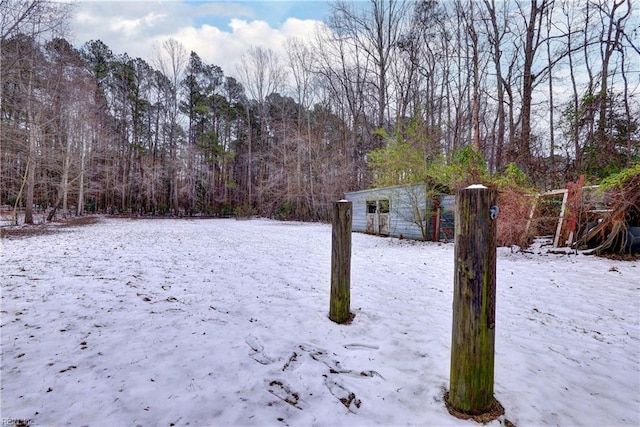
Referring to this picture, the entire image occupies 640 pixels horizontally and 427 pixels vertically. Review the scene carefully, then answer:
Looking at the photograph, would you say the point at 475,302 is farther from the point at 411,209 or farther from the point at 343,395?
the point at 411,209

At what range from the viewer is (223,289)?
158 inches

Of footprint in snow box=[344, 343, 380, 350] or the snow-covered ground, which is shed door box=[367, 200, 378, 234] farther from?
footprint in snow box=[344, 343, 380, 350]

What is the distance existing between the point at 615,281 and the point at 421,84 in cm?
1849

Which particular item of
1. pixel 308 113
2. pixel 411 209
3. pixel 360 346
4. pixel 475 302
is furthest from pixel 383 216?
pixel 308 113

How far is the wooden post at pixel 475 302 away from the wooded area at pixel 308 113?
8.75 m

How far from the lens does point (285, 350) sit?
238 cm

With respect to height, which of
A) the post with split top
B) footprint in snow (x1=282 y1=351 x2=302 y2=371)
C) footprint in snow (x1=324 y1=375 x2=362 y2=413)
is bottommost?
footprint in snow (x1=324 y1=375 x2=362 y2=413)

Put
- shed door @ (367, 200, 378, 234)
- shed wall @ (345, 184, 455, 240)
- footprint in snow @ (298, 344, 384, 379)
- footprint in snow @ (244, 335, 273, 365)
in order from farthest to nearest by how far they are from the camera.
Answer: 1. shed door @ (367, 200, 378, 234)
2. shed wall @ (345, 184, 455, 240)
3. footprint in snow @ (244, 335, 273, 365)
4. footprint in snow @ (298, 344, 384, 379)

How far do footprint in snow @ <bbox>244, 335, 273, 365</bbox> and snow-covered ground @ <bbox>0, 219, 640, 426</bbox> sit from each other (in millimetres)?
14

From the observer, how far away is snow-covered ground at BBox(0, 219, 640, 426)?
1682 mm

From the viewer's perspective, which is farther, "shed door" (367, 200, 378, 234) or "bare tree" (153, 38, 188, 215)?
"bare tree" (153, 38, 188, 215)

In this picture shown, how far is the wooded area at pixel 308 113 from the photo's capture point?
11.0 metres

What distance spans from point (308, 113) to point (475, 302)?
25.4 metres

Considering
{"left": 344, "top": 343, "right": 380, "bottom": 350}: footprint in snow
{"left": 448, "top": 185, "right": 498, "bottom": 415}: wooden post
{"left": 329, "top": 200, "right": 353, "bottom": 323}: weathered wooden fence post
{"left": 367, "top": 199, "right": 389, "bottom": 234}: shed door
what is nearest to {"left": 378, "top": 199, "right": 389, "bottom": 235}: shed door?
{"left": 367, "top": 199, "right": 389, "bottom": 234}: shed door
